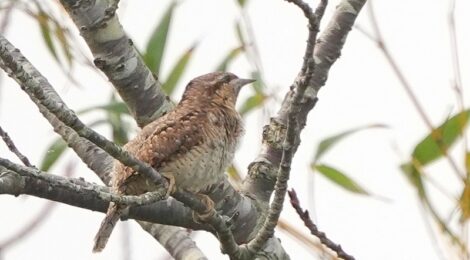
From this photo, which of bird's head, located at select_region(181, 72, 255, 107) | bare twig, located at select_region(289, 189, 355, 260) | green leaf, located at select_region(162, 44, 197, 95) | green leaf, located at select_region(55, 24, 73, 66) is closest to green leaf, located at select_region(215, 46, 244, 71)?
bird's head, located at select_region(181, 72, 255, 107)

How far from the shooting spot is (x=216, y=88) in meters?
4.16

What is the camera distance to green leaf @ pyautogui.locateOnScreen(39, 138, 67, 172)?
4.00m

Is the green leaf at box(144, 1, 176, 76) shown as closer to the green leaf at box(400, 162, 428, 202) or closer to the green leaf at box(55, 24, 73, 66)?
the green leaf at box(55, 24, 73, 66)

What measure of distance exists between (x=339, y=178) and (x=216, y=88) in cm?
73

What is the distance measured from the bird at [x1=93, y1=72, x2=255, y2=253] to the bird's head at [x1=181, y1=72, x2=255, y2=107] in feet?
0.33

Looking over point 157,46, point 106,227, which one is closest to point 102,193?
point 106,227

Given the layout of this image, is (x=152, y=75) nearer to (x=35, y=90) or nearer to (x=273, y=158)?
(x=273, y=158)

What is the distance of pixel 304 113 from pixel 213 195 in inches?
16.8

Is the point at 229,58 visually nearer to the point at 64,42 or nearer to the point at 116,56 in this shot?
the point at 64,42

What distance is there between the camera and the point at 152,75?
12.0 ft

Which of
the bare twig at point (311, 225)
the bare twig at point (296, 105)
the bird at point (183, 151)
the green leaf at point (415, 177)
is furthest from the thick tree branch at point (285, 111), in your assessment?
the bare twig at point (296, 105)

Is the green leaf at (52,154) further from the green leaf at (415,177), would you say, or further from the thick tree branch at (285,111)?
the green leaf at (415,177)

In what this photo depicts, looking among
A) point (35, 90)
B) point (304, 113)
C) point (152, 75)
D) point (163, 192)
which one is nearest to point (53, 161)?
point (152, 75)

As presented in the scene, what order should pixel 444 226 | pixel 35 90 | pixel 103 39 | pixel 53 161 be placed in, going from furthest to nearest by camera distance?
pixel 53 161 < pixel 103 39 < pixel 444 226 < pixel 35 90
